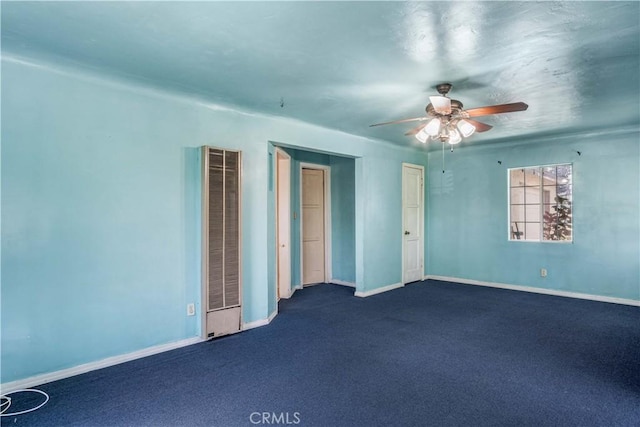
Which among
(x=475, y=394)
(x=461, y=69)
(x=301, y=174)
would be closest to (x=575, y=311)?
(x=475, y=394)

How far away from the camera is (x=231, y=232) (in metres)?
3.55

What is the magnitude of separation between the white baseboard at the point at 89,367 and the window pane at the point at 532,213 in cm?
541

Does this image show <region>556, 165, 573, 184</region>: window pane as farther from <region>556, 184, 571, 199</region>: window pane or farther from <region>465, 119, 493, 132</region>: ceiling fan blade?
<region>465, 119, 493, 132</region>: ceiling fan blade

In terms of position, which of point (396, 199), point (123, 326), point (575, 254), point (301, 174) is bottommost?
point (123, 326)

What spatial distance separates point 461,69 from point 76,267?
3527 mm

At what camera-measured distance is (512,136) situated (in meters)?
5.35

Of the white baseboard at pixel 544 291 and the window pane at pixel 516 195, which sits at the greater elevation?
the window pane at pixel 516 195

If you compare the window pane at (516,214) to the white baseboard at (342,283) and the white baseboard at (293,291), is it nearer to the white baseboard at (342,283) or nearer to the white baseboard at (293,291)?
the white baseboard at (342,283)

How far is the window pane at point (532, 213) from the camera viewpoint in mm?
5730

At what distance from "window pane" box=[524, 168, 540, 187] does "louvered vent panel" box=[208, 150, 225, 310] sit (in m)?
5.08

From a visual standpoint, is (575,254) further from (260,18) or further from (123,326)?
(123,326)

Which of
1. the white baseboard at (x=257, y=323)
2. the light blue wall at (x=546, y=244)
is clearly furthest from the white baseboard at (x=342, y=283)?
the white baseboard at (x=257, y=323)

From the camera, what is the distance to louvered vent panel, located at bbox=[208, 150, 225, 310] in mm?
3412

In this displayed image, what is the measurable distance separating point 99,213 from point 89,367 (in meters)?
1.27
